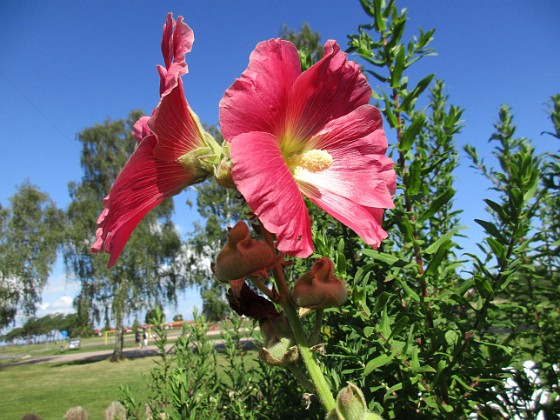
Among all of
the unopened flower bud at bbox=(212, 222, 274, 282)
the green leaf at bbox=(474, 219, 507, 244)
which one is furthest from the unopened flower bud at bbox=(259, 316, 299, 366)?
the green leaf at bbox=(474, 219, 507, 244)

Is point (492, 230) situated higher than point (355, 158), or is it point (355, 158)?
point (355, 158)

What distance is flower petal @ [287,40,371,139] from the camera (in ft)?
3.00

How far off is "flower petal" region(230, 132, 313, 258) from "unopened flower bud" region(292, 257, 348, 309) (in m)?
0.07

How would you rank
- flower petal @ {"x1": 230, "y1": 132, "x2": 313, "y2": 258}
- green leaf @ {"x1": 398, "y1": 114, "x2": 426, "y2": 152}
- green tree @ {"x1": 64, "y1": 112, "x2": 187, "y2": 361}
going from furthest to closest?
green tree @ {"x1": 64, "y1": 112, "x2": 187, "y2": 361}, green leaf @ {"x1": 398, "y1": 114, "x2": 426, "y2": 152}, flower petal @ {"x1": 230, "y1": 132, "x2": 313, "y2": 258}

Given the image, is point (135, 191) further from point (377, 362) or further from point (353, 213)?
point (377, 362)

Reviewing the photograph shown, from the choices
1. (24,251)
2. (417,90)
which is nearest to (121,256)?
(24,251)

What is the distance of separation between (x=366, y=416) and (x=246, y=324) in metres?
2.13

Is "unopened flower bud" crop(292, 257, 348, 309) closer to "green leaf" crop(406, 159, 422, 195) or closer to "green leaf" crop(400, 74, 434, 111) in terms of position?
"green leaf" crop(406, 159, 422, 195)

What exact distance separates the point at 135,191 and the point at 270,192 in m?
0.29

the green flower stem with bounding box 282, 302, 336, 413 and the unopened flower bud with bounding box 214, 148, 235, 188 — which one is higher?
the unopened flower bud with bounding box 214, 148, 235, 188

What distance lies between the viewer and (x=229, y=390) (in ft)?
7.77

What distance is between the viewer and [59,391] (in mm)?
13250

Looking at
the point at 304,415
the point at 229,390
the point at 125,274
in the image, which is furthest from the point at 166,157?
the point at 125,274

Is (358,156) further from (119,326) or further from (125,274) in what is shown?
(119,326)
